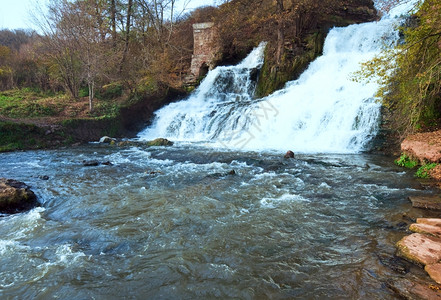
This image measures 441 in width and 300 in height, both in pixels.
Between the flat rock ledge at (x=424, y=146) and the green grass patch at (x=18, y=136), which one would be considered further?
the green grass patch at (x=18, y=136)

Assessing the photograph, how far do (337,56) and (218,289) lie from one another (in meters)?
16.7

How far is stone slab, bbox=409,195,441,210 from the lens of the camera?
16.9 ft

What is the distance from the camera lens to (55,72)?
1931cm

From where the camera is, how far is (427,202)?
17.4 ft

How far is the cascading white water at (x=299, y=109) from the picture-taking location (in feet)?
38.3

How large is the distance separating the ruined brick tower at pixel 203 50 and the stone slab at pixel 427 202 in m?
17.6

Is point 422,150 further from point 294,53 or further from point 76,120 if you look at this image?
point 76,120

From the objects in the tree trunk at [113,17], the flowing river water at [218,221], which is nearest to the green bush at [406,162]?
the flowing river water at [218,221]

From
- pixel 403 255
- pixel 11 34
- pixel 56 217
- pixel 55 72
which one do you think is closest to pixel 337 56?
pixel 403 255

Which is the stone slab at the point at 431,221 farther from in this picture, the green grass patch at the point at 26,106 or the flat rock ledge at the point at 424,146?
the green grass patch at the point at 26,106

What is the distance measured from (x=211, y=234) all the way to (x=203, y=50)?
20.0 metres

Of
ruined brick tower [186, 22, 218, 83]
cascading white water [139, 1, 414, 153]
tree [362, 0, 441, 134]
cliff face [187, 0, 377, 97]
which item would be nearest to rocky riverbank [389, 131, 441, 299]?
tree [362, 0, 441, 134]

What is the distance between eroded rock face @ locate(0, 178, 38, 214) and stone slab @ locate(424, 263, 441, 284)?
6.93 m

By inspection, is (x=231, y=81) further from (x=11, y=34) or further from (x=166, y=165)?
(x=11, y=34)
